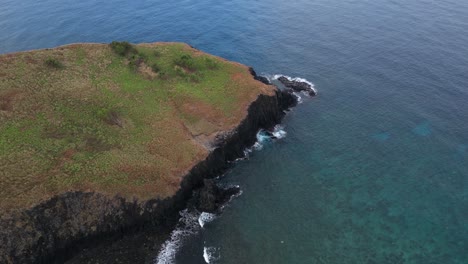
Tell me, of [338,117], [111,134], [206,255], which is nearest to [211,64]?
[111,134]

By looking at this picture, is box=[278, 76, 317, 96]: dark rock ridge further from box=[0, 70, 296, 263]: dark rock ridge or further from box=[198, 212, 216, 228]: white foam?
box=[198, 212, 216, 228]: white foam

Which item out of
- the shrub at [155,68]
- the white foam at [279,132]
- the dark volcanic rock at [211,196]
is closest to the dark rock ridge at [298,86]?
the white foam at [279,132]

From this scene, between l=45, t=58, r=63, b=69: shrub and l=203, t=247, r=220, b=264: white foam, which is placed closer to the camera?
l=203, t=247, r=220, b=264: white foam

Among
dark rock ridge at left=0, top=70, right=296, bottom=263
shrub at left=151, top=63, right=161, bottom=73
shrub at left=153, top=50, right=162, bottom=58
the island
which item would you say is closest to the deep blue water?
dark rock ridge at left=0, top=70, right=296, bottom=263

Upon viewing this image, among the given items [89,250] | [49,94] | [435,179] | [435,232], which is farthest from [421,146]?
[49,94]

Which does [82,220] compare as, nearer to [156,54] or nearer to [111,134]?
[111,134]

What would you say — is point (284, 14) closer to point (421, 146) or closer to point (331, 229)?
point (421, 146)

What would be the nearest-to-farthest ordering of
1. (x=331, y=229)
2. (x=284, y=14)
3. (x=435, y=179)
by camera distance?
(x=331, y=229)
(x=435, y=179)
(x=284, y=14)

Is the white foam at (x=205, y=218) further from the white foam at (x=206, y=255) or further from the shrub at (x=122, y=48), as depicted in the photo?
the shrub at (x=122, y=48)
